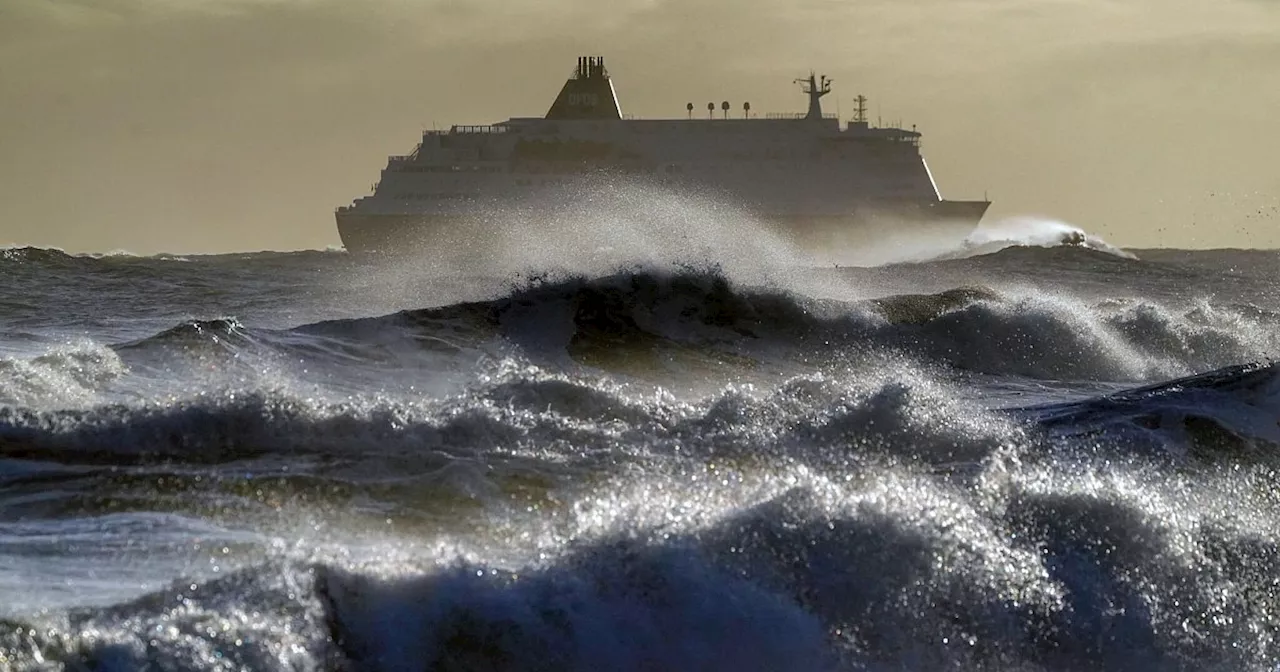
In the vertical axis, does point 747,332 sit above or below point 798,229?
above

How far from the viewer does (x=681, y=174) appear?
57.4 m

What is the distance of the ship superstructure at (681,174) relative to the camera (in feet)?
187

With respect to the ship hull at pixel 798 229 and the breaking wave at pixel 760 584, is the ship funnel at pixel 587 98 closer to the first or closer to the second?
the ship hull at pixel 798 229

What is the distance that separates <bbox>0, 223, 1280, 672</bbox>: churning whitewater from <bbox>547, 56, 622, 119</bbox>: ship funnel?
157 ft

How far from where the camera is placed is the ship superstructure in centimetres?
5697

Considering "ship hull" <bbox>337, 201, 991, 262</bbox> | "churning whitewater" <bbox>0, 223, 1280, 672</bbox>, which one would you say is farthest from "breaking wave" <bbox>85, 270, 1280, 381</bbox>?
"ship hull" <bbox>337, 201, 991, 262</bbox>

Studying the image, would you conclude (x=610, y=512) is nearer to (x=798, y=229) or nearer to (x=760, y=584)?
(x=760, y=584)

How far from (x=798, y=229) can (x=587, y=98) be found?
37.1ft

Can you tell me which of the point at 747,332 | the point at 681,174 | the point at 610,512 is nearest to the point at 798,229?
the point at 681,174

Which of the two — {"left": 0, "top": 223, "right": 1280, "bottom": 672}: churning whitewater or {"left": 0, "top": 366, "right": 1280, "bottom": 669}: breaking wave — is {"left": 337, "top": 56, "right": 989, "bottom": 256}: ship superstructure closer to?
{"left": 0, "top": 223, "right": 1280, "bottom": 672}: churning whitewater

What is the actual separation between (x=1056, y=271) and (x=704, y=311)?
22.5 meters

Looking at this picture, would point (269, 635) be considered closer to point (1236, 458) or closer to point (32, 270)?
point (1236, 458)

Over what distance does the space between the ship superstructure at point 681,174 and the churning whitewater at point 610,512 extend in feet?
140

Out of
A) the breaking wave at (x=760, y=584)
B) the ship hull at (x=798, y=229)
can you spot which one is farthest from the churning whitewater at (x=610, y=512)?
the ship hull at (x=798, y=229)
